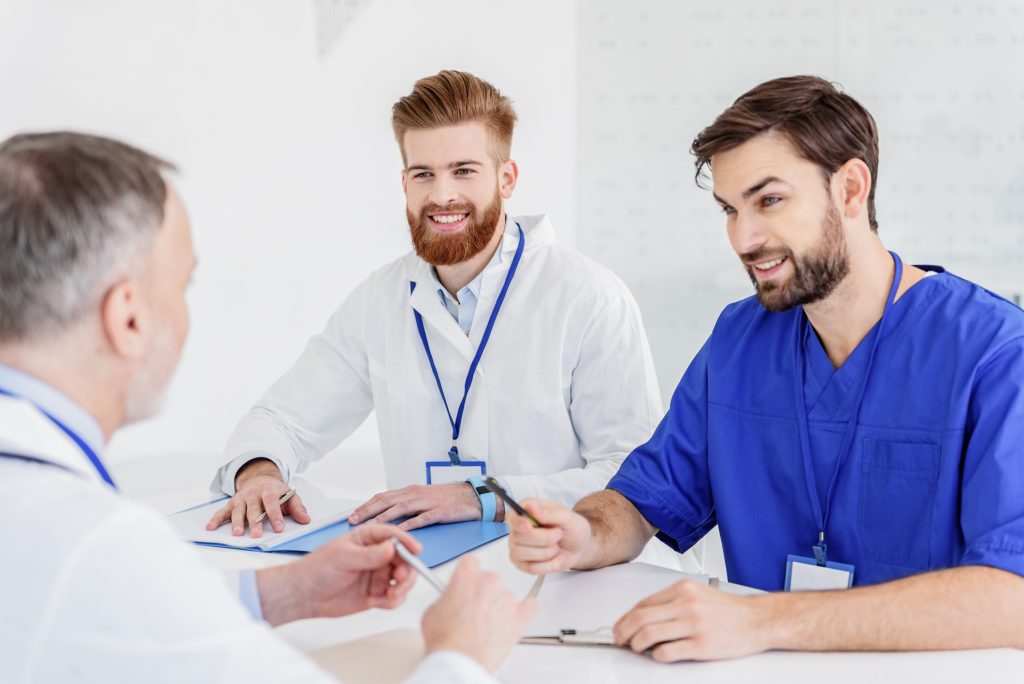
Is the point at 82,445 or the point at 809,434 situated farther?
the point at 809,434

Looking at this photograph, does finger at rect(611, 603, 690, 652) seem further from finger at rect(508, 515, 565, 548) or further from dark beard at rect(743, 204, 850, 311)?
dark beard at rect(743, 204, 850, 311)

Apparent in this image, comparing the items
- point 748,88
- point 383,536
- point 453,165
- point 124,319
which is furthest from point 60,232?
point 748,88

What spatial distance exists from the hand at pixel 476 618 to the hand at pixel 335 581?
8.6 inches

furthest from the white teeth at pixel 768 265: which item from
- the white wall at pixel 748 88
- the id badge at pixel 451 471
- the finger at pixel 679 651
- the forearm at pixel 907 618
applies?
the white wall at pixel 748 88

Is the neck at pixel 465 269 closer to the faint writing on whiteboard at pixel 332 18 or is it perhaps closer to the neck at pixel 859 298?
the neck at pixel 859 298

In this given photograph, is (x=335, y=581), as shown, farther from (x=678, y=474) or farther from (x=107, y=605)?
(x=678, y=474)

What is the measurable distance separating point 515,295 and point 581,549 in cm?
92

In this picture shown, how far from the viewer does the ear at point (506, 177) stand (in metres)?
2.51

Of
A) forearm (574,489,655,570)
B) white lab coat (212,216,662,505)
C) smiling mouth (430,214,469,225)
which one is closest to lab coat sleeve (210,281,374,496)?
white lab coat (212,216,662,505)

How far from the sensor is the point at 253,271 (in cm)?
433

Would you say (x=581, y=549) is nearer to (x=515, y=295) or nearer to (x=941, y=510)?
(x=941, y=510)

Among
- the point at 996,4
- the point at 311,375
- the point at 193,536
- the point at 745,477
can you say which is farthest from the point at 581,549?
the point at 996,4

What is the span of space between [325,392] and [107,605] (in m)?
1.63

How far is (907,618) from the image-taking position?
126 cm
